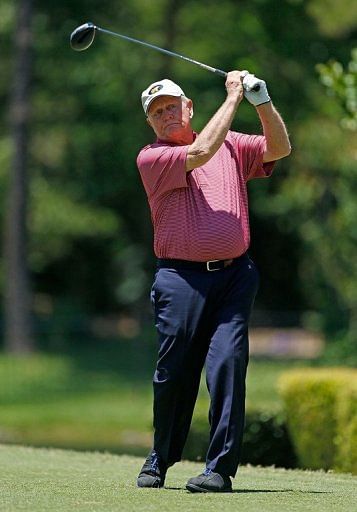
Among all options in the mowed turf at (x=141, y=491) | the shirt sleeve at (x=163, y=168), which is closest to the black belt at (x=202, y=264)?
the shirt sleeve at (x=163, y=168)

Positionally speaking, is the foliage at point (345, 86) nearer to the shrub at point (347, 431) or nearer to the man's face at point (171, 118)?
the shrub at point (347, 431)

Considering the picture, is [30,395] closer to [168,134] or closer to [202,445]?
[202,445]

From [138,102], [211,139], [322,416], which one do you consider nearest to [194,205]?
[211,139]

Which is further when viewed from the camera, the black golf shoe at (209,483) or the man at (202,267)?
the man at (202,267)

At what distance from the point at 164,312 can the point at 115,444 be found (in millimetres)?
15299

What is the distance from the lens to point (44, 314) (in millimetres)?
38281

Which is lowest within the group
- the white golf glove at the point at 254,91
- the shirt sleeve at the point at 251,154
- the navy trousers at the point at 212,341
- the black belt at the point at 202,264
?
the navy trousers at the point at 212,341

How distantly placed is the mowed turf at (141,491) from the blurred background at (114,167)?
15.6 metres

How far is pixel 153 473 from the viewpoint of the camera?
6953 mm

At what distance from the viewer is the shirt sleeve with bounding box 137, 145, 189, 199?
22.3 ft

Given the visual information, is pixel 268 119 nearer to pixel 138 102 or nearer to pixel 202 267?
pixel 202 267

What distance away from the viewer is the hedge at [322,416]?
11.0 metres

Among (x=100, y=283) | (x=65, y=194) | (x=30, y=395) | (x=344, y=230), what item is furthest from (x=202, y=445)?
(x=100, y=283)

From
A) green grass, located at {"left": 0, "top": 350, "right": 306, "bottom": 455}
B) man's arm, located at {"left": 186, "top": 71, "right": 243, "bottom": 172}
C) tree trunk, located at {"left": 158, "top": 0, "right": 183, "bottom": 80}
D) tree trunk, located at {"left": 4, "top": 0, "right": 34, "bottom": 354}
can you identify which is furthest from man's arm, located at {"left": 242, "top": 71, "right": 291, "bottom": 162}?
tree trunk, located at {"left": 158, "top": 0, "right": 183, "bottom": 80}
